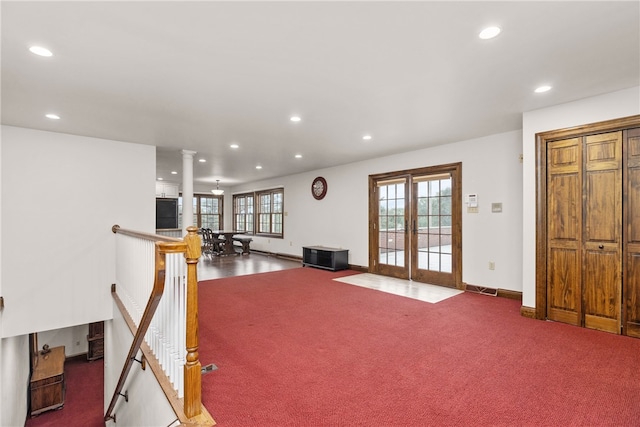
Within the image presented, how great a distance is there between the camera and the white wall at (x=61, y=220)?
4016mm

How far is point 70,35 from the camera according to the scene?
6.65ft

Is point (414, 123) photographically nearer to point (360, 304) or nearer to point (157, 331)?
point (360, 304)

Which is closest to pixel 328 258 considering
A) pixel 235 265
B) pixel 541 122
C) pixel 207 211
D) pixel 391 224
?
pixel 391 224

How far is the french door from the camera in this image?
5156 mm

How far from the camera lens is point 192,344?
1.73 meters

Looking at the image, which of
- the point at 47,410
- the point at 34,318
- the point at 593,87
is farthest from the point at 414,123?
the point at 47,410

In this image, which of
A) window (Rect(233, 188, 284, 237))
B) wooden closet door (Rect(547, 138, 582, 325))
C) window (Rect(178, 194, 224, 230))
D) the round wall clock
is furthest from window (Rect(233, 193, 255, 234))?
wooden closet door (Rect(547, 138, 582, 325))

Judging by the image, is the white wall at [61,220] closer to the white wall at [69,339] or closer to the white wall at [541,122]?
the white wall at [69,339]

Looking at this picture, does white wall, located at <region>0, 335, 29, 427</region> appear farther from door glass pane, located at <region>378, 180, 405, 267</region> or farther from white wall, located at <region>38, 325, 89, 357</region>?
door glass pane, located at <region>378, 180, 405, 267</region>

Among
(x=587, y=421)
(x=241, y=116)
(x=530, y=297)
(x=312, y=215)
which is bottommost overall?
(x=587, y=421)

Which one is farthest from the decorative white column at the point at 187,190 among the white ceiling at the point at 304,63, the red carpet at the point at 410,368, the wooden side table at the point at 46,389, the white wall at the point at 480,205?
the white wall at the point at 480,205

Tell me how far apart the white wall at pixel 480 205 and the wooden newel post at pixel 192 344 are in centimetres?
444

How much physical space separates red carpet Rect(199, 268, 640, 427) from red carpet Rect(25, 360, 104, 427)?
260cm

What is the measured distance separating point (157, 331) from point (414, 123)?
147 inches
